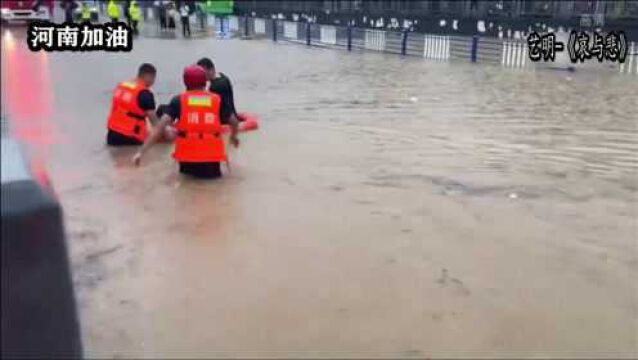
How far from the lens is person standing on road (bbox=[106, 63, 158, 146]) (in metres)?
8.80

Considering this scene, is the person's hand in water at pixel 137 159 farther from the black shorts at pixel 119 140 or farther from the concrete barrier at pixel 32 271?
the concrete barrier at pixel 32 271

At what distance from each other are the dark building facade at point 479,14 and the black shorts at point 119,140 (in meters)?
17.6

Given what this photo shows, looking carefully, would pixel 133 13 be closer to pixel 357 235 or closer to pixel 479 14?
pixel 479 14

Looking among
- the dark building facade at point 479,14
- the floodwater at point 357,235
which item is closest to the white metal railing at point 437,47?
the dark building facade at point 479,14

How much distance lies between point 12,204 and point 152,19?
51397 millimetres

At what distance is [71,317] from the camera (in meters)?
3.10

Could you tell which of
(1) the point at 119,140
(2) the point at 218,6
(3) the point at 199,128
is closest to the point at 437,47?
(1) the point at 119,140

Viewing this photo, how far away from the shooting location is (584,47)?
72.3 feet

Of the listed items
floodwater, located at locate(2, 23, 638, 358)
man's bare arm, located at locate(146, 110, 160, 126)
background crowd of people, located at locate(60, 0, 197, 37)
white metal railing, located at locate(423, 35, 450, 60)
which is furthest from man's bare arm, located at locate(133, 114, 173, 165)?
background crowd of people, located at locate(60, 0, 197, 37)

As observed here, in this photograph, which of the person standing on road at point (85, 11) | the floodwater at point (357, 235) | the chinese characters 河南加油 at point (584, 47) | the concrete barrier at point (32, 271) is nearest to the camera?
the concrete barrier at point (32, 271)

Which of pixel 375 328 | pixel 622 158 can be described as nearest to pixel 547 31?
pixel 622 158

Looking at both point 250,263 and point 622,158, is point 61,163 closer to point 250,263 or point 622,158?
point 250,263

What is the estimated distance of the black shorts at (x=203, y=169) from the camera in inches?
302

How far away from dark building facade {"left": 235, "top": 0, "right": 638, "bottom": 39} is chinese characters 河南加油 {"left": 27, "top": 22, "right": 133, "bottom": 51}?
1794 centimetres
